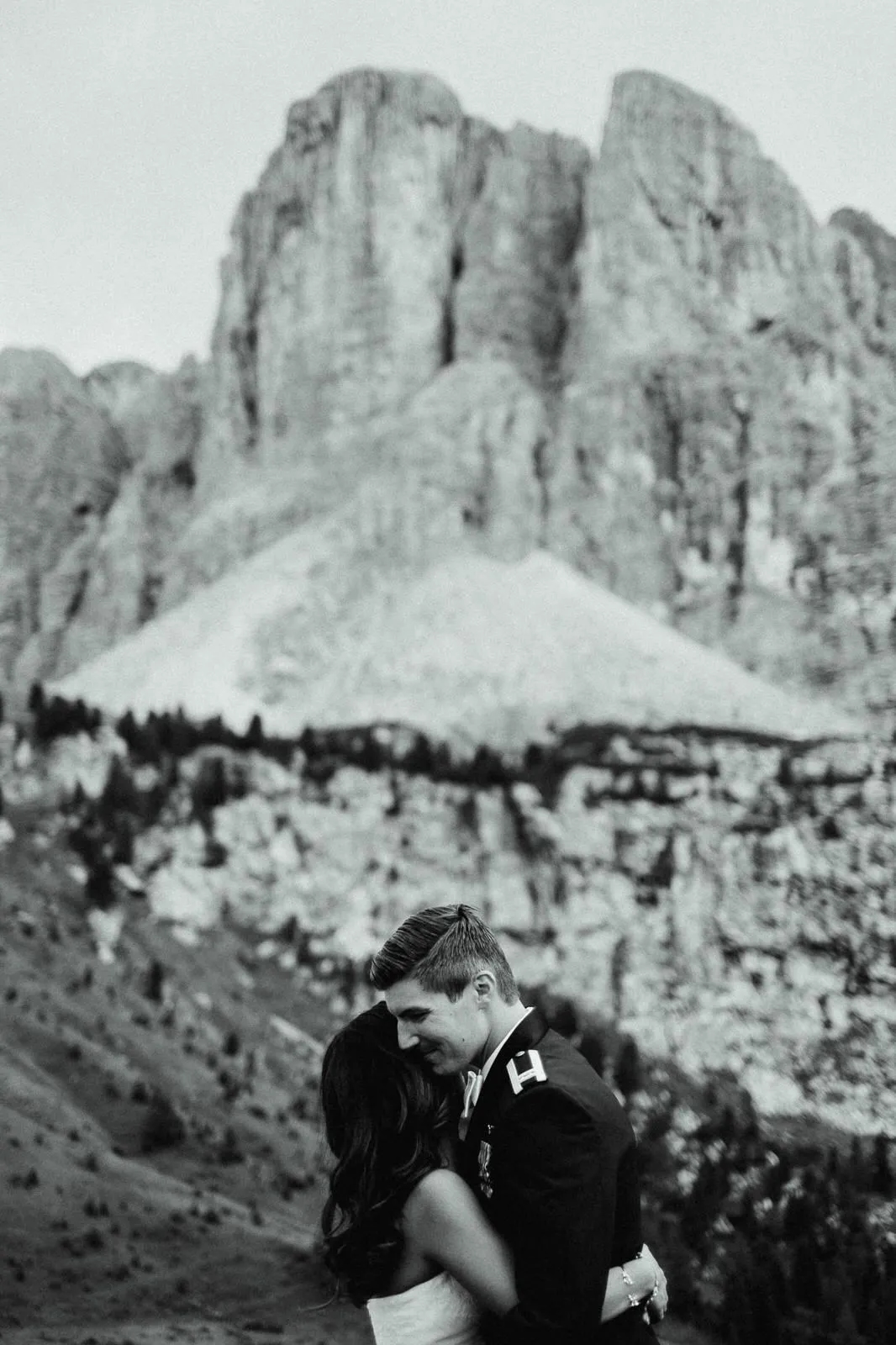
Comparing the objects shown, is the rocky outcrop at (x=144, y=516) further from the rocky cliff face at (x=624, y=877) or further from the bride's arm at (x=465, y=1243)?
the bride's arm at (x=465, y=1243)

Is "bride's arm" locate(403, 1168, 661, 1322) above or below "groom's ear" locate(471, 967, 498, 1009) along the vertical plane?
below

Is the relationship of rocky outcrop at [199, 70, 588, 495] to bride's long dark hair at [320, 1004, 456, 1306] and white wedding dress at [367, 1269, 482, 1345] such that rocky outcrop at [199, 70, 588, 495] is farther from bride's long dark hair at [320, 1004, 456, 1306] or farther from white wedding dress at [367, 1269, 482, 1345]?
white wedding dress at [367, 1269, 482, 1345]

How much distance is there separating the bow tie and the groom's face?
0.18 feet

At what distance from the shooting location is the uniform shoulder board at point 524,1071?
11.2 ft

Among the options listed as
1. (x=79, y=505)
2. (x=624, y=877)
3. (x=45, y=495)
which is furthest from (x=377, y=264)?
(x=624, y=877)

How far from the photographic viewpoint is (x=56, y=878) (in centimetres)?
4322

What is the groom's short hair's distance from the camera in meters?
3.61

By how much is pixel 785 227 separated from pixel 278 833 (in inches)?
2429

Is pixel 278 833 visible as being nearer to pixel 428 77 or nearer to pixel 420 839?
pixel 420 839

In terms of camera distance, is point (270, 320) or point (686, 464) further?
point (270, 320)

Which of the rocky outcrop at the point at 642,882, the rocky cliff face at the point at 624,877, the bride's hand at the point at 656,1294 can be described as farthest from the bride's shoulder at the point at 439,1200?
the rocky outcrop at the point at 642,882

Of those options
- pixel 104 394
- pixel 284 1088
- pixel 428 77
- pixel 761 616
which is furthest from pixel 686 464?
pixel 104 394

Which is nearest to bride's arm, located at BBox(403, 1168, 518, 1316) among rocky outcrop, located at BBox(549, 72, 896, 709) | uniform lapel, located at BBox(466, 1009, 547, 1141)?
uniform lapel, located at BBox(466, 1009, 547, 1141)

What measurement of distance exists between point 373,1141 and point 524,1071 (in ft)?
1.42
